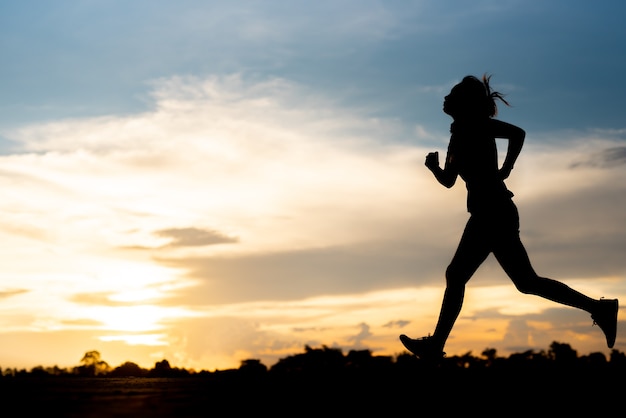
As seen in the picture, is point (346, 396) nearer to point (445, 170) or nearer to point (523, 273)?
point (523, 273)

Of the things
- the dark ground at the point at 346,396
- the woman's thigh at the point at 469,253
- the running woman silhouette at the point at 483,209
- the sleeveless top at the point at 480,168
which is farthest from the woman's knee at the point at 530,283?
the dark ground at the point at 346,396

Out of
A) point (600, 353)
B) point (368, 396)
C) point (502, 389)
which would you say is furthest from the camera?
point (600, 353)

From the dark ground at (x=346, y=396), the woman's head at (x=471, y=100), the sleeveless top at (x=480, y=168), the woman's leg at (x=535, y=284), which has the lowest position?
the dark ground at (x=346, y=396)

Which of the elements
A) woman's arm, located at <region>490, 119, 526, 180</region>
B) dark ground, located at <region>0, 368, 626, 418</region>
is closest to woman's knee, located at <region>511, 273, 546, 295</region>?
dark ground, located at <region>0, 368, 626, 418</region>

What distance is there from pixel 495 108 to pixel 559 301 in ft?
6.44

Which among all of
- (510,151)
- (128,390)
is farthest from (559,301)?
(128,390)

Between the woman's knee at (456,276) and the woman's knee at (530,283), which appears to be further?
the woman's knee at (456,276)

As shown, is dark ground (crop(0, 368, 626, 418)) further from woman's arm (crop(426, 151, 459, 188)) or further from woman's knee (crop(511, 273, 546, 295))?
woman's arm (crop(426, 151, 459, 188))

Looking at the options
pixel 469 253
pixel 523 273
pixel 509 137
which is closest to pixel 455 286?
pixel 469 253

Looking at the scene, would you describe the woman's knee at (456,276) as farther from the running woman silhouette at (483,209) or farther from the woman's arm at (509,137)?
Result: the woman's arm at (509,137)

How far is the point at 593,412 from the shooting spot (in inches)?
192

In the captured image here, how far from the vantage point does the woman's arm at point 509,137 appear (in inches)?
282

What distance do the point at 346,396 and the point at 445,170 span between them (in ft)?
8.26

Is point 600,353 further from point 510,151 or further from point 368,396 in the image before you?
point 368,396
